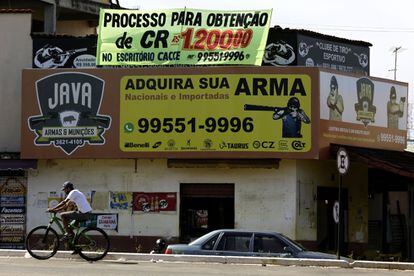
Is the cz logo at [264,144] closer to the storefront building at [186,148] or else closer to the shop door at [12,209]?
the storefront building at [186,148]

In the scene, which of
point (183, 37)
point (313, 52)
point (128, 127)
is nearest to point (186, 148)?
point (128, 127)

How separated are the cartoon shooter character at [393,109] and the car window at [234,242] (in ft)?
37.4

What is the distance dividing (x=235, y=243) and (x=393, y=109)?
12.0 meters

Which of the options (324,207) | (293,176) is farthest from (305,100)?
(324,207)

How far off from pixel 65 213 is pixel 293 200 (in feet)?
32.0

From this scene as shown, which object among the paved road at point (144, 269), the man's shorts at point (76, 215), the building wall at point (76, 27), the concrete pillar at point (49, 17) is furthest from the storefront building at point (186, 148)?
the building wall at point (76, 27)

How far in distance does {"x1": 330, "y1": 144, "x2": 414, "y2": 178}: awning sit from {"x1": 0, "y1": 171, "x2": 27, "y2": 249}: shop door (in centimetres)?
1030

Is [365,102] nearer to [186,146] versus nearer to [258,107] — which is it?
[258,107]

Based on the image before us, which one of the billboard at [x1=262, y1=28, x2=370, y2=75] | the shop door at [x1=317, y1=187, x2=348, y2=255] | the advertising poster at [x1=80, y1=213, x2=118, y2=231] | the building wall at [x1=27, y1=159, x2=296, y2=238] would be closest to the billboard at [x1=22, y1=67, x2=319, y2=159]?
the building wall at [x1=27, y1=159, x2=296, y2=238]

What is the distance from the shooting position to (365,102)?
28172 mm

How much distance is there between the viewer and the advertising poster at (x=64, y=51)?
2852cm

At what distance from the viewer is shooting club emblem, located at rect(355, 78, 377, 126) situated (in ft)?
91.7

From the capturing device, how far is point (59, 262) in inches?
706

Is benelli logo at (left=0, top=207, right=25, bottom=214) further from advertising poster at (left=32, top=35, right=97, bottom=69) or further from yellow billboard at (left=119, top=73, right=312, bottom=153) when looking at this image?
advertising poster at (left=32, top=35, right=97, bottom=69)
